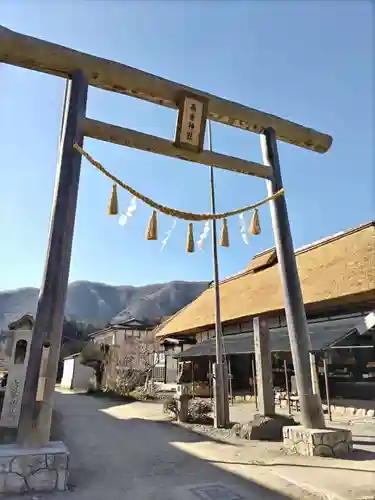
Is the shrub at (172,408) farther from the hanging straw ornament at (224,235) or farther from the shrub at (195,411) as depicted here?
the hanging straw ornament at (224,235)

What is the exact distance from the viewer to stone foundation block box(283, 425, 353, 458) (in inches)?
199

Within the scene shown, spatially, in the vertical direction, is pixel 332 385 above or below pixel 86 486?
above

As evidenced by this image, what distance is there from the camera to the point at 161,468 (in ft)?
16.0

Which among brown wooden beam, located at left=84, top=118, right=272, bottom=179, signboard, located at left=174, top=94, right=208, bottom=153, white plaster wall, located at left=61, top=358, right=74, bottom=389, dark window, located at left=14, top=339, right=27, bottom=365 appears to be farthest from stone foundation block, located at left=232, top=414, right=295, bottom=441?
white plaster wall, located at left=61, top=358, right=74, bottom=389

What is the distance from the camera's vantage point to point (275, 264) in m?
16.0

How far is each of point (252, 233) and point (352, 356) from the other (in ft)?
18.2

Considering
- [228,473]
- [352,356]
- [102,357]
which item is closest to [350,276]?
[352,356]

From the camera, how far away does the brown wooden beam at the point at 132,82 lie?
5067 millimetres

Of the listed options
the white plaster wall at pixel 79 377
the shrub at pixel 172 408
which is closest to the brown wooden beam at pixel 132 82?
the shrub at pixel 172 408

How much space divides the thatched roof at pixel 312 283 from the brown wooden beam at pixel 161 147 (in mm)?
4701

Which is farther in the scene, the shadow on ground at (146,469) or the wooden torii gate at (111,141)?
the wooden torii gate at (111,141)

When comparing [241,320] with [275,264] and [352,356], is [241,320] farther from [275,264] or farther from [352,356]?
[352,356]

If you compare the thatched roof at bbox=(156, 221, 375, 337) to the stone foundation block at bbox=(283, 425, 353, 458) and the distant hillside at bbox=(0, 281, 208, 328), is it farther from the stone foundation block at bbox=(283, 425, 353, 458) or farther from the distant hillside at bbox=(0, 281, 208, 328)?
the distant hillside at bbox=(0, 281, 208, 328)

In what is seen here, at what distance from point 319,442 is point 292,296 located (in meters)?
2.09
